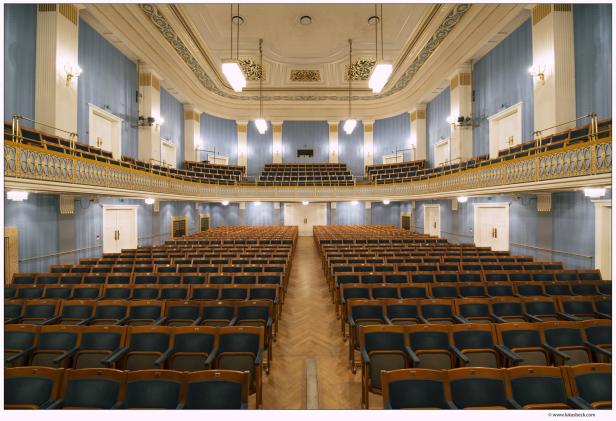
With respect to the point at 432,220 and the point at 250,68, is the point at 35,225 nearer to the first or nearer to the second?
the point at 250,68

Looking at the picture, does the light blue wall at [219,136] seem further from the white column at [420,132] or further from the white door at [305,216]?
the white column at [420,132]

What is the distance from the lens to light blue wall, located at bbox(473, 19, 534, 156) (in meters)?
9.65

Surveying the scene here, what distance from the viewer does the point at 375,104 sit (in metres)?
18.6

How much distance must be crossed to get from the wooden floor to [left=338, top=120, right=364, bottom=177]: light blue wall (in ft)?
49.7

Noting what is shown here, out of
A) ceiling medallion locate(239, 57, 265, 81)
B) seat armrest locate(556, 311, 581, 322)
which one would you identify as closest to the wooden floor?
seat armrest locate(556, 311, 581, 322)

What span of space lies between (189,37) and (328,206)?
39.1 feet

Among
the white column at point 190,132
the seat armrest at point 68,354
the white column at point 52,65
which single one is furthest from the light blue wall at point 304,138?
the seat armrest at point 68,354

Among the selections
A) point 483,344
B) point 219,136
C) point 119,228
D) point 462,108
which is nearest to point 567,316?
point 483,344

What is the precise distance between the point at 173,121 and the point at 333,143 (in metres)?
10.2

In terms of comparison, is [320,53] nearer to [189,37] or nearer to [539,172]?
[189,37]

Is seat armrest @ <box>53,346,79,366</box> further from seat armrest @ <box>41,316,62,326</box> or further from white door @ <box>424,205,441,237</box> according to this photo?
white door @ <box>424,205,441,237</box>

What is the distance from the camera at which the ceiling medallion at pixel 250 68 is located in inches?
564

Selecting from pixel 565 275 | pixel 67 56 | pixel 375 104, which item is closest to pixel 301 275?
pixel 565 275

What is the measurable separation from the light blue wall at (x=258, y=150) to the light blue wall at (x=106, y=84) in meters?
8.32
